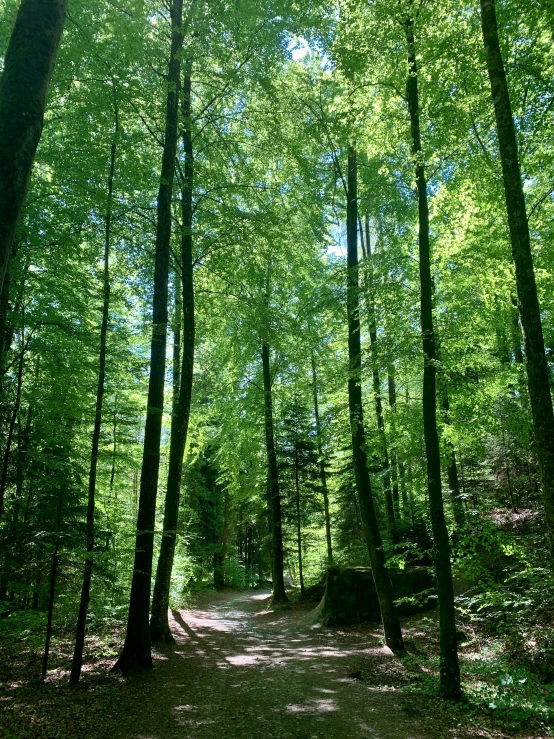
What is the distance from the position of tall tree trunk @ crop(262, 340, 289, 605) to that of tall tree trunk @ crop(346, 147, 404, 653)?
22.1ft

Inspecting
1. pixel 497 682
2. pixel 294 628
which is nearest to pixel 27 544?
pixel 497 682

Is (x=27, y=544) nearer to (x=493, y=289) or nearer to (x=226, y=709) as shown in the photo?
(x=226, y=709)

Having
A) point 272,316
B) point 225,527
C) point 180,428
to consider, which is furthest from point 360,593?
point 225,527

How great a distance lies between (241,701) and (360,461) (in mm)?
4853

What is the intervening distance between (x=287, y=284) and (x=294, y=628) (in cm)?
1075

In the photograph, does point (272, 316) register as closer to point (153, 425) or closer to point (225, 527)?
point (153, 425)

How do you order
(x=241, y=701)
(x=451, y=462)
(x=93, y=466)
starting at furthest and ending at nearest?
(x=451, y=462) < (x=93, y=466) < (x=241, y=701)

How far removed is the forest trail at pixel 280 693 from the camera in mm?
5121

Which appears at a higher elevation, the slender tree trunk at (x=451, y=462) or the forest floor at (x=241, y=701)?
the slender tree trunk at (x=451, y=462)

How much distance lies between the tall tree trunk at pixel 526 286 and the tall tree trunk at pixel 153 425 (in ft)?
15.6

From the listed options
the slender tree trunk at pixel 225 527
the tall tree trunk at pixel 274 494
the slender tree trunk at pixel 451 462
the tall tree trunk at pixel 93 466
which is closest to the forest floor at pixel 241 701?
the tall tree trunk at pixel 93 466

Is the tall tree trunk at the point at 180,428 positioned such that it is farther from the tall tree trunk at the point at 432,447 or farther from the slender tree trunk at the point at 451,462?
the slender tree trunk at the point at 451,462

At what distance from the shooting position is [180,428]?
34.2ft

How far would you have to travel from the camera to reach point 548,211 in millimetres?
9844
